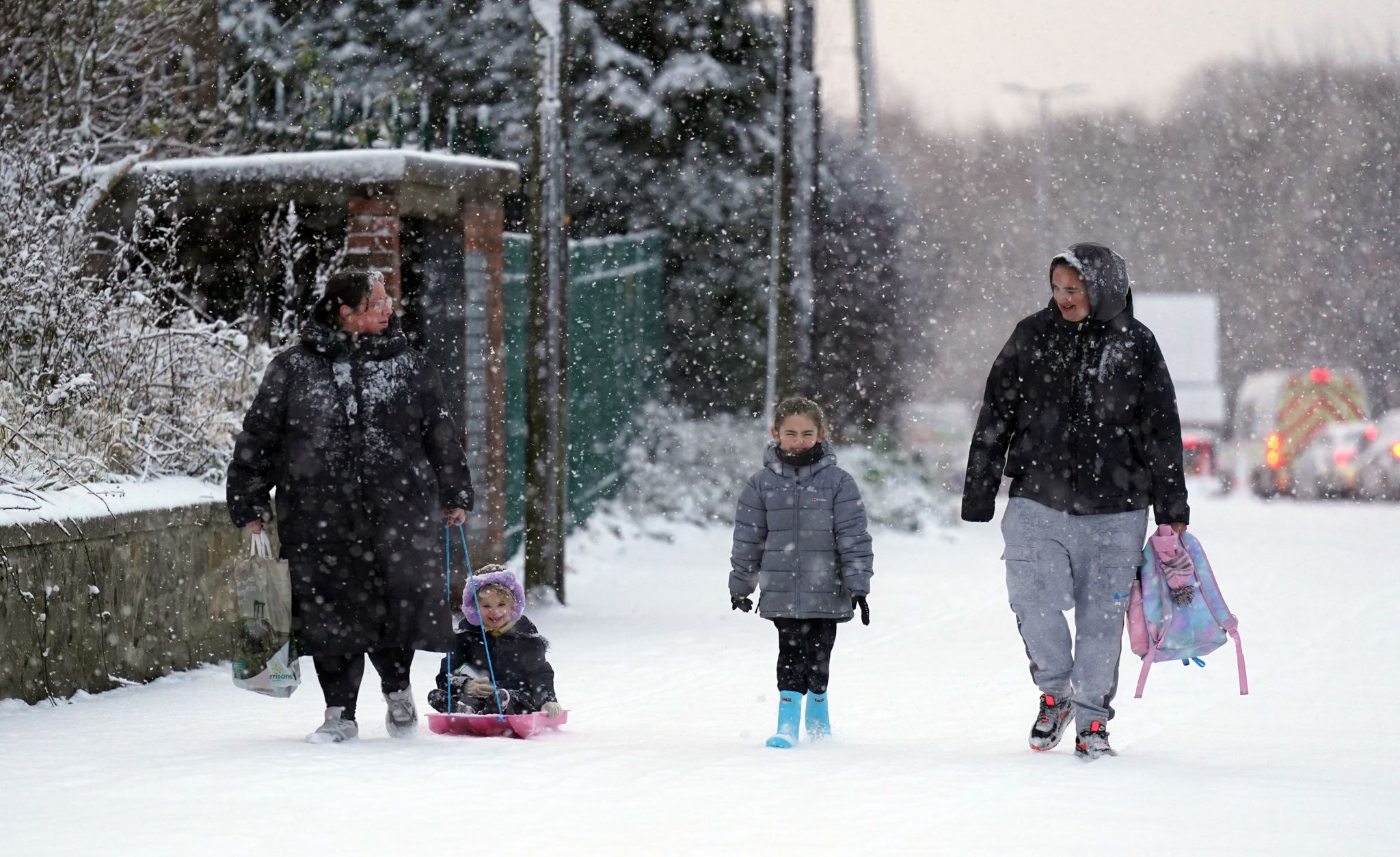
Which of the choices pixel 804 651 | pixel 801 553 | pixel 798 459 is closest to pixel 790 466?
pixel 798 459

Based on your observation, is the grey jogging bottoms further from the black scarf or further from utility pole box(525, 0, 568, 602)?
utility pole box(525, 0, 568, 602)

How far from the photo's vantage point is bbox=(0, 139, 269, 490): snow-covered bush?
8.66 meters

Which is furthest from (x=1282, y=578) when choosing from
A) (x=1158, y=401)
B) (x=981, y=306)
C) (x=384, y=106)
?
(x=981, y=306)

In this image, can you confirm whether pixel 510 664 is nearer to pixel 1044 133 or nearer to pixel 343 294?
pixel 343 294

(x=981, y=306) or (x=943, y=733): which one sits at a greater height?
(x=981, y=306)

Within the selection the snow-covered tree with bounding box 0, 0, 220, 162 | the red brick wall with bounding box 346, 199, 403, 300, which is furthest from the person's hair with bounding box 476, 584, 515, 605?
the snow-covered tree with bounding box 0, 0, 220, 162

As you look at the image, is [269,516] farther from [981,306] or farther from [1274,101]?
[981,306]

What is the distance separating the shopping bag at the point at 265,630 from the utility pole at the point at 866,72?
19154mm

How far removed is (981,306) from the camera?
79.7 m

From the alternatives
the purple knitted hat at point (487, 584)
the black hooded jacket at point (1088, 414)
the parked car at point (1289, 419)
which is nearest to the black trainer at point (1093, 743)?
the black hooded jacket at point (1088, 414)

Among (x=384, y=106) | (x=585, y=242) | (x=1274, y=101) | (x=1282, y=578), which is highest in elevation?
(x=1274, y=101)

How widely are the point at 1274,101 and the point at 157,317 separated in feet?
177

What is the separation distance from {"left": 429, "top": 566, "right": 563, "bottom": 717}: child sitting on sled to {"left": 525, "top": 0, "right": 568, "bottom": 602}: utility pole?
5.01 m

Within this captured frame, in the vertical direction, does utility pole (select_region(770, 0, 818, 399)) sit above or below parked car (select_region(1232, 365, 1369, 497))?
above
